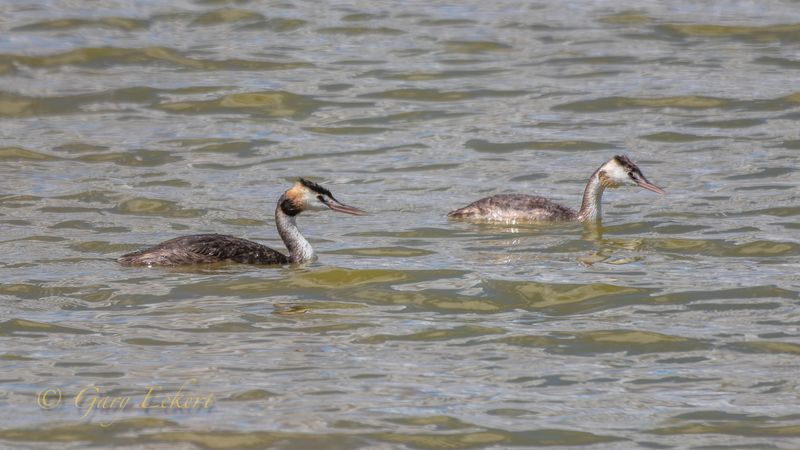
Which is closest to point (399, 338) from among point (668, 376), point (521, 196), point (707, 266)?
point (668, 376)

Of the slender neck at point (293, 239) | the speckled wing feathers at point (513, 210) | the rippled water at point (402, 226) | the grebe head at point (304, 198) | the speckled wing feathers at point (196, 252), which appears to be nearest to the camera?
the rippled water at point (402, 226)

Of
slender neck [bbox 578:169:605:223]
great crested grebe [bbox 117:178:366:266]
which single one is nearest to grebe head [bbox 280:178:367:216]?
great crested grebe [bbox 117:178:366:266]

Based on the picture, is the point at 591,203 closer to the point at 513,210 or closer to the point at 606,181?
the point at 606,181

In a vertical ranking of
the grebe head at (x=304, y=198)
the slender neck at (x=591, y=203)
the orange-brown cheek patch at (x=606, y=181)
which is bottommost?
the slender neck at (x=591, y=203)

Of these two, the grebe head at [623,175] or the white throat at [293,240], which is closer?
the white throat at [293,240]

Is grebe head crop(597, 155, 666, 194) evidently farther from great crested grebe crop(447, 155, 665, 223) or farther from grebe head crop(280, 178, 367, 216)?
grebe head crop(280, 178, 367, 216)

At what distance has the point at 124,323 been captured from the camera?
36.9 feet

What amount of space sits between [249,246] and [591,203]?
11.3 feet

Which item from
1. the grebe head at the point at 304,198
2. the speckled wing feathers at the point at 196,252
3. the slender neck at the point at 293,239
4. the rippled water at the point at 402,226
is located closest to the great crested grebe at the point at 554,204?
the rippled water at the point at 402,226

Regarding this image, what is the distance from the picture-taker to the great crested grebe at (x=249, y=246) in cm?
1287

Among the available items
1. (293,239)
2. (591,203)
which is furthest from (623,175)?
(293,239)

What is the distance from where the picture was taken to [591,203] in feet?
49.4

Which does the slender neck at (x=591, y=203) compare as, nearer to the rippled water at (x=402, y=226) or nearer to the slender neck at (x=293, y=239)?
the rippled water at (x=402, y=226)

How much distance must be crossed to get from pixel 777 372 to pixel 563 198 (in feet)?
20.0
